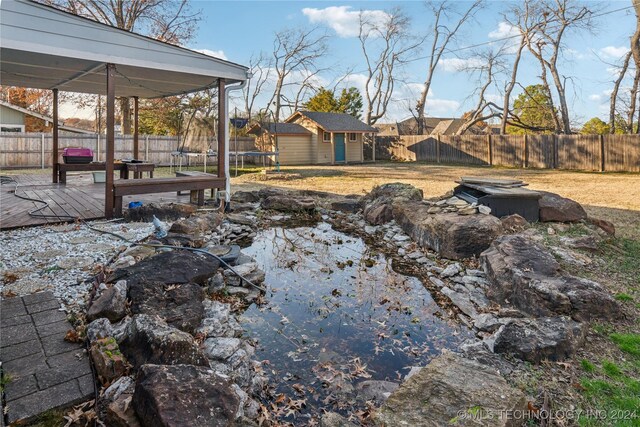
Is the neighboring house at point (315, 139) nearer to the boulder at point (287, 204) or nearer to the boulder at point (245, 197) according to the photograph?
the boulder at point (245, 197)

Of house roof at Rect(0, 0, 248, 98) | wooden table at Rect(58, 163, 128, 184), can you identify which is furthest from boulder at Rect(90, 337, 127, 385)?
wooden table at Rect(58, 163, 128, 184)

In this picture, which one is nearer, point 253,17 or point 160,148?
point 253,17

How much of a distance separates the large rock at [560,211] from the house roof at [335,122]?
15.7 meters

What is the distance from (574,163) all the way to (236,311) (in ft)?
55.6

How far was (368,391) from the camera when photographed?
91.0 inches

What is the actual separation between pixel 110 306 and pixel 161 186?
11.6 feet

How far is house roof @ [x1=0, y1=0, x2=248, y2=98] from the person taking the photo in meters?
4.46

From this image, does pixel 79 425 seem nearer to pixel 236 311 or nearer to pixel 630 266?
pixel 236 311

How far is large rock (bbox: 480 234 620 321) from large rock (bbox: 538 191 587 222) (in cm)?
167

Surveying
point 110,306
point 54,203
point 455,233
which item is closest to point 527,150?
point 455,233

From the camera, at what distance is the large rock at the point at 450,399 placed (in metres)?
1.78

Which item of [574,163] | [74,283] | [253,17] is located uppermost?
[253,17]

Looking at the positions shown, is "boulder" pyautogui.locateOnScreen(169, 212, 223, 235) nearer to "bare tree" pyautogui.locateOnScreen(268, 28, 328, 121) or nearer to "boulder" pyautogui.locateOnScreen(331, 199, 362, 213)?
"boulder" pyautogui.locateOnScreen(331, 199, 362, 213)

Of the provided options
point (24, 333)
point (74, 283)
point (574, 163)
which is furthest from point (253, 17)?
point (574, 163)
